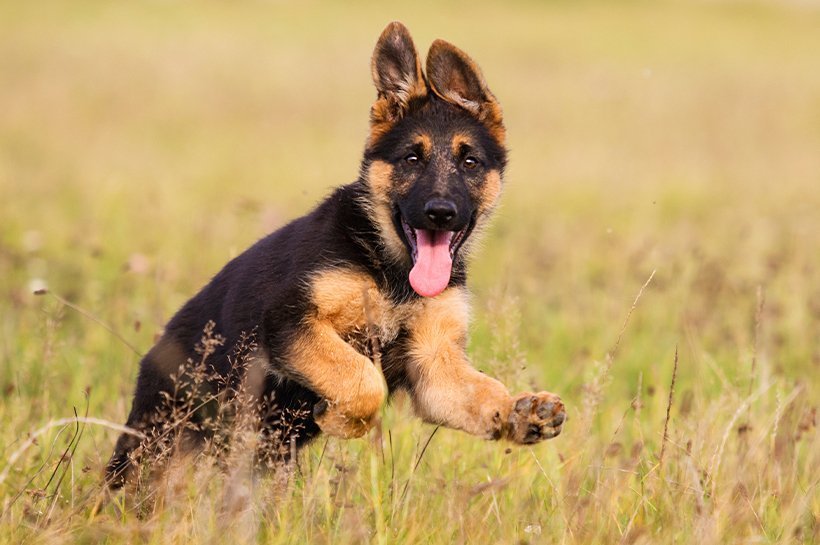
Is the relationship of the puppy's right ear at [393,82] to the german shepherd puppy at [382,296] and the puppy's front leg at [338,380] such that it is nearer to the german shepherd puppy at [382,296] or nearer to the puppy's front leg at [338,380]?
the german shepherd puppy at [382,296]

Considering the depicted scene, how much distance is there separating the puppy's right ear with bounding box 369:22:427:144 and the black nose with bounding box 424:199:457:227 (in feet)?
1.88

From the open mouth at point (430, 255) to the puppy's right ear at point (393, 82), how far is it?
0.47 meters

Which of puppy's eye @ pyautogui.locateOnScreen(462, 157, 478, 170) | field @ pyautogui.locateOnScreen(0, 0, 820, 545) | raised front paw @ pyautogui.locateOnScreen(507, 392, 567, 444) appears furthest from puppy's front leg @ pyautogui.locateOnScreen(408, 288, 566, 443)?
puppy's eye @ pyautogui.locateOnScreen(462, 157, 478, 170)

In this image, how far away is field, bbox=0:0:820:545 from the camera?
3668 millimetres

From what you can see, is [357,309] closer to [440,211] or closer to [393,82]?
[440,211]

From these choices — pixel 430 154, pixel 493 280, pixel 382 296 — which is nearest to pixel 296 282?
pixel 382 296

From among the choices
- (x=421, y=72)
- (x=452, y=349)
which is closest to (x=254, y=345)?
(x=452, y=349)

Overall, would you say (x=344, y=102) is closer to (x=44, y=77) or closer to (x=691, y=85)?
(x=44, y=77)

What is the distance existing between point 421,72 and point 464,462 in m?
1.67

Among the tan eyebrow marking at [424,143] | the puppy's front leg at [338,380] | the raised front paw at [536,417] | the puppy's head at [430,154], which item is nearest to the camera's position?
the raised front paw at [536,417]

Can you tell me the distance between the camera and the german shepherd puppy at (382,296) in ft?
12.8

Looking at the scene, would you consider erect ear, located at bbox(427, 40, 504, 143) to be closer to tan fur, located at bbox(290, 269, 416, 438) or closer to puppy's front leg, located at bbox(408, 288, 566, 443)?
puppy's front leg, located at bbox(408, 288, 566, 443)

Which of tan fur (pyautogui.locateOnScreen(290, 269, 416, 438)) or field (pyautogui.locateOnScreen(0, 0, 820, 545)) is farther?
tan fur (pyautogui.locateOnScreen(290, 269, 416, 438))

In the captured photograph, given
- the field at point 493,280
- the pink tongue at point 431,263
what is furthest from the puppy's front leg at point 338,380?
the pink tongue at point 431,263
